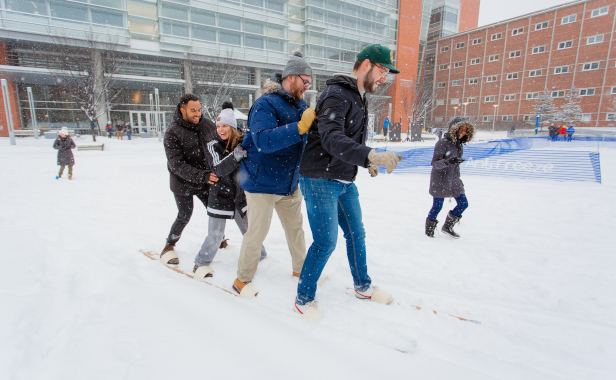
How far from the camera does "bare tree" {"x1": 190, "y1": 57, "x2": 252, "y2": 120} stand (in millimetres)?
24906

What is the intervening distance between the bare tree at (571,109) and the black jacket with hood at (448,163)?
143 ft

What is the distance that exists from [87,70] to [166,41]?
856 cm

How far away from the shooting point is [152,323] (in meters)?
1.88

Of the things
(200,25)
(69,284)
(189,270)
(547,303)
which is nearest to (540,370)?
(547,303)

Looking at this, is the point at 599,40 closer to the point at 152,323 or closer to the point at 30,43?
the point at 152,323

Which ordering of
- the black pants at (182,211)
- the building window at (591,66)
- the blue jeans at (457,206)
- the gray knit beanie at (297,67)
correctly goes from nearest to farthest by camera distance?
the gray knit beanie at (297,67)
the black pants at (182,211)
the blue jeans at (457,206)
the building window at (591,66)

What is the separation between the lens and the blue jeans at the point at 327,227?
6.91 ft

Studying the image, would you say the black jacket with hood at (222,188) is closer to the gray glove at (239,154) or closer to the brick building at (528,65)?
the gray glove at (239,154)

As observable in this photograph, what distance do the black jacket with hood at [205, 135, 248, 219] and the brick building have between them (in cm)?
4862

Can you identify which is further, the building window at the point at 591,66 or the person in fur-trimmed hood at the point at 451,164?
the building window at the point at 591,66

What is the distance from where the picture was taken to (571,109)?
35.5 m

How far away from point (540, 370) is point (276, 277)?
2.08m

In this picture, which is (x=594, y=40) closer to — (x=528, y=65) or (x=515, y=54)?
(x=528, y=65)

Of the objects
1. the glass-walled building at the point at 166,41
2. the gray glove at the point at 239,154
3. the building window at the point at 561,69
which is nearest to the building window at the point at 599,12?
the building window at the point at 561,69
